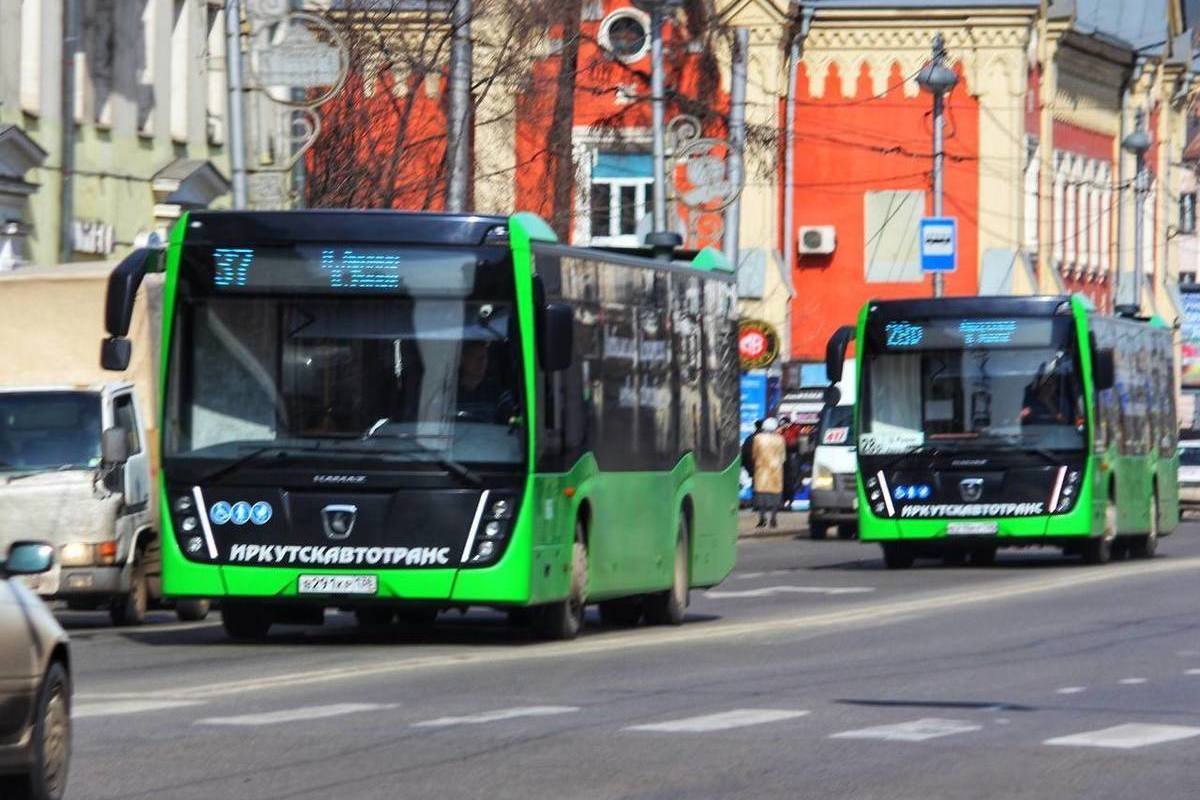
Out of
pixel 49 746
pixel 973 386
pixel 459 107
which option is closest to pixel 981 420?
pixel 973 386

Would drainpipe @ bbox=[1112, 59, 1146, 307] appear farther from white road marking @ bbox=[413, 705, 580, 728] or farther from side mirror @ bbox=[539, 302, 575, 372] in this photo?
white road marking @ bbox=[413, 705, 580, 728]

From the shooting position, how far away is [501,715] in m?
14.5

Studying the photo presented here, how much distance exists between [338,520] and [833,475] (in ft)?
87.6

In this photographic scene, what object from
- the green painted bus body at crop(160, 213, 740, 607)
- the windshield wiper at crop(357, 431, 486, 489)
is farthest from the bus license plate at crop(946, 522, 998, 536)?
the windshield wiper at crop(357, 431, 486, 489)

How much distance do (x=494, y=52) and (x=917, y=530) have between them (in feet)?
47.8

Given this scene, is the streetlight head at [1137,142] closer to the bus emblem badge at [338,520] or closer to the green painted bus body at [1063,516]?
the green painted bus body at [1063,516]

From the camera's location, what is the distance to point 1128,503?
36219 mm

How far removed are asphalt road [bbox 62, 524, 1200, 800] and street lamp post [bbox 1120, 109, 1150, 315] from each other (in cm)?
3998

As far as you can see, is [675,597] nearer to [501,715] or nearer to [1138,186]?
[501,715]

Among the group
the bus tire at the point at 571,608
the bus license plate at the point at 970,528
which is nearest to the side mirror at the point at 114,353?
the bus tire at the point at 571,608

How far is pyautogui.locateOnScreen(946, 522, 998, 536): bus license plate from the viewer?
109 feet

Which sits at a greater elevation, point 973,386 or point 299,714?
point 973,386

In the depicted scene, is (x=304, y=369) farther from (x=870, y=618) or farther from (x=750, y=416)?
(x=750, y=416)

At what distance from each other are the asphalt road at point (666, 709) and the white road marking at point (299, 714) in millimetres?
27
